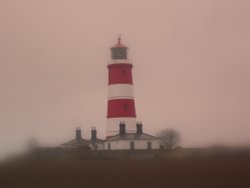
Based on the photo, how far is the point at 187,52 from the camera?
442 centimetres

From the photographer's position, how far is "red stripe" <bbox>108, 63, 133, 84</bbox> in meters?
4.22

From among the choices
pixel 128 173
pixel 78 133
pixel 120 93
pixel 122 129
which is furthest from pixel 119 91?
pixel 128 173

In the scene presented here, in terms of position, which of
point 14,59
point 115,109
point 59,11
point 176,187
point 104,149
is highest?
point 59,11

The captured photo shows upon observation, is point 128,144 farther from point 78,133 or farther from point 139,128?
point 78,133

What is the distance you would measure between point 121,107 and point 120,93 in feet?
0.32

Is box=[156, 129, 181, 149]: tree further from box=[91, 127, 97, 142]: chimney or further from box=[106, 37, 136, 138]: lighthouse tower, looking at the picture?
box=[91, 127, 97, 142]: chimney

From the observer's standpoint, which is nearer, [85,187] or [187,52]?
[85,187]

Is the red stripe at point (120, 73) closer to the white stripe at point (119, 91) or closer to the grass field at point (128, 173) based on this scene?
the white stripe at point (119, 91)

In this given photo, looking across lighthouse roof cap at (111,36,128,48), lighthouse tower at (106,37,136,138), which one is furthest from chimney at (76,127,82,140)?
lighthouse roof cap at (111,36,128,48)

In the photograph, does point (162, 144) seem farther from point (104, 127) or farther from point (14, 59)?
point (14, 59)

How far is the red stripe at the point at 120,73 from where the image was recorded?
4223mm

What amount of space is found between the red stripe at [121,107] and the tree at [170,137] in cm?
23

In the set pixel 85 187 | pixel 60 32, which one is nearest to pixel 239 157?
pixel 85 187

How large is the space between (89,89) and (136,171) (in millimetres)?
634
